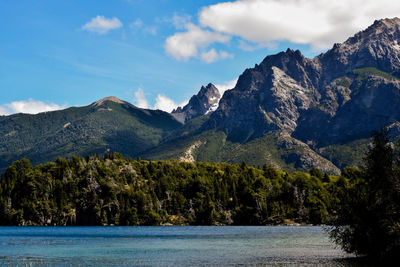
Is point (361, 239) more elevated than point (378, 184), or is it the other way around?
point (378, 184)

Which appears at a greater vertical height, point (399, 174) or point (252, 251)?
point (399, 174)

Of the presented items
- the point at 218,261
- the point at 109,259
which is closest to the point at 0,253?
the point at 109,259

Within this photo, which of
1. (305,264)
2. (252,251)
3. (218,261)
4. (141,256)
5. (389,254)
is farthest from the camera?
(252,251)

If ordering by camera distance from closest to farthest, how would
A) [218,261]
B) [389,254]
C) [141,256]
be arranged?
[389,254] < [218,261] < [141,256]

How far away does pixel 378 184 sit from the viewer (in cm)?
5922

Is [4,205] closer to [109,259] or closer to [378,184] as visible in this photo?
[109,259]

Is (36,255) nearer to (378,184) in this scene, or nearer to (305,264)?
(305,264)

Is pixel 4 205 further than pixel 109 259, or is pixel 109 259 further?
pixel 4 205

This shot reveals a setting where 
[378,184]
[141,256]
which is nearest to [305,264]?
[378,184]

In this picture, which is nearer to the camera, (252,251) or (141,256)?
(141,256)

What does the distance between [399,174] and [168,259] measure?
36341mm

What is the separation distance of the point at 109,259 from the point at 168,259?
925 centimetres

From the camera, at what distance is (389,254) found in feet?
188

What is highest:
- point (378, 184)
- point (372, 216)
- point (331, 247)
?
point (378, 184)
